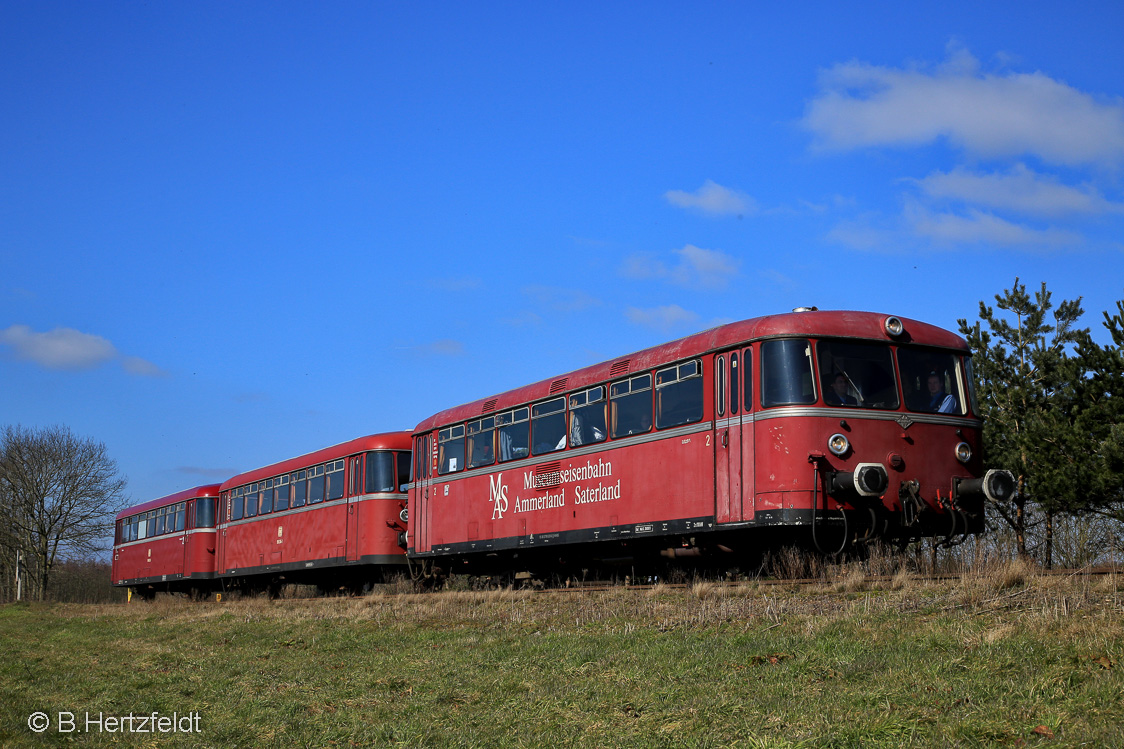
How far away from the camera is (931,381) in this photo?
13273 millimetres

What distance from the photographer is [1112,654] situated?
5.98m

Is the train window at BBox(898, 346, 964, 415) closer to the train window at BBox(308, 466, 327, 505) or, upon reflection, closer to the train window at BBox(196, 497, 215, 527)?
the train window at BBox(308, 466, 327, 505)

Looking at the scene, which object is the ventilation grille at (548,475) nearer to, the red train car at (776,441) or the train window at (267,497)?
the red train car at (776,441)

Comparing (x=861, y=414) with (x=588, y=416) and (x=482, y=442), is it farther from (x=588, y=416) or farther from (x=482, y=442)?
(x=482, y=442)

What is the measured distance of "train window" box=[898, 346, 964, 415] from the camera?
1304cm

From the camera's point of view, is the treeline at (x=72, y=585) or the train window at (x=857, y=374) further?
the treeline at (x=72, y=585)

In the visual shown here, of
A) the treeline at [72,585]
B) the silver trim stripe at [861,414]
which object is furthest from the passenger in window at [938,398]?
the treeline at [72,585]

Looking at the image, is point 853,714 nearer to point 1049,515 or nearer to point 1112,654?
point 1112,654

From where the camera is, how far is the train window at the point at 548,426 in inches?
640

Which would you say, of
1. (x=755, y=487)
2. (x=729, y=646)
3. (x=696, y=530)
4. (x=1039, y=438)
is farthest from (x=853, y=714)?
(x=1039, y=438)

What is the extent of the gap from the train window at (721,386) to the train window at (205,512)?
21510 millimetres

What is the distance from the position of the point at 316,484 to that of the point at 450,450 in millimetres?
5612

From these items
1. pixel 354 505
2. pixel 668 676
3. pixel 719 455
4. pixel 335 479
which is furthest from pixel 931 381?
pixel 335 479

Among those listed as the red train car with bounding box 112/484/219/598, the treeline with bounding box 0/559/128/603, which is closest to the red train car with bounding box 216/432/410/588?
the red train car with bounding box 112/484/219/598
